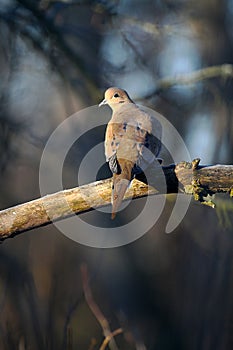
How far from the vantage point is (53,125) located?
564cm

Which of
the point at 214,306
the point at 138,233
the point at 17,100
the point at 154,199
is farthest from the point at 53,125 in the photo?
the point at 214,306

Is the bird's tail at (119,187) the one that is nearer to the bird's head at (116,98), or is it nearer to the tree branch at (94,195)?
the tree branch at (94,195)

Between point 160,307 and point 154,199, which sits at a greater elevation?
point 154,199

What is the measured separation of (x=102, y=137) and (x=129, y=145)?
7.65ft

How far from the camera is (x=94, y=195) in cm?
228

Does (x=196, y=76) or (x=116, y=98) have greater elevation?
(x=196, y=76)

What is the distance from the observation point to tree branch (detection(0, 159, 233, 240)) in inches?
88.2

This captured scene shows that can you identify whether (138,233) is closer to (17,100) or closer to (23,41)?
(17,100)

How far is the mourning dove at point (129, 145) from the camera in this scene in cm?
227

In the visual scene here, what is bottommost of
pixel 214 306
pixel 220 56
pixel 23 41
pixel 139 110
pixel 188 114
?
pixel 214 306

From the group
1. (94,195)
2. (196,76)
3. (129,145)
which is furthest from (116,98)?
(94,195)

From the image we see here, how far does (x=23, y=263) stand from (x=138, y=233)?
0.93 metres

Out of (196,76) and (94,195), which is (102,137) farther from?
(94,195)

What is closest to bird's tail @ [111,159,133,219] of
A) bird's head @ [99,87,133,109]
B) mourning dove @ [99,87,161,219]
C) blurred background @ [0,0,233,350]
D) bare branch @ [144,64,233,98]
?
mourning dove @ [99,87,161,219]
